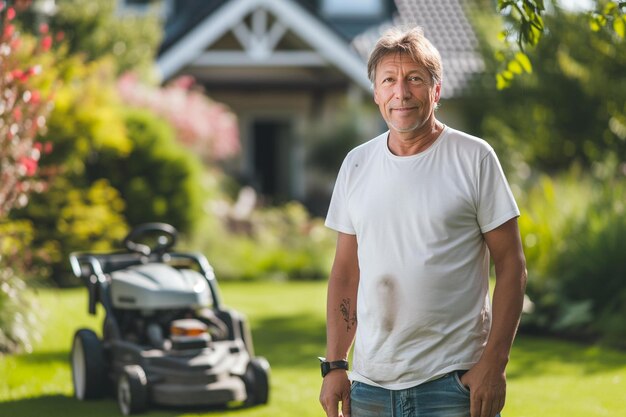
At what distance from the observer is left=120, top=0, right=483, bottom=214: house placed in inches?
856

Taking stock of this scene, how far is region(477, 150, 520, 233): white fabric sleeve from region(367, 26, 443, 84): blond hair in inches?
13.4

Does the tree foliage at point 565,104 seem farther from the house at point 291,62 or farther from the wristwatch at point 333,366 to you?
the wristwatch at point 333,366

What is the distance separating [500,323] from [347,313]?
60 cm

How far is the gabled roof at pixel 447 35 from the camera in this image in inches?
911

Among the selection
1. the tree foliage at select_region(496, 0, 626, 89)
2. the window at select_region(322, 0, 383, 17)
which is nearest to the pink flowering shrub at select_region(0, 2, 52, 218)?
the tree foliage at select_region(496, 0, 626, 89)

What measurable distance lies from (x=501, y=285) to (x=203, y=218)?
12.4 m

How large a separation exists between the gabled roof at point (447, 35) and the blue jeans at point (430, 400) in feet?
64.1

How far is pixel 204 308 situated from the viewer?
738cm

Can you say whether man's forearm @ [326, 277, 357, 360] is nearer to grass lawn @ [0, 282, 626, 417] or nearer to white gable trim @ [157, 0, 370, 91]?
grass lawn @ [0, 282, 626, 417]

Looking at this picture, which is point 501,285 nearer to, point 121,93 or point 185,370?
point 185,370

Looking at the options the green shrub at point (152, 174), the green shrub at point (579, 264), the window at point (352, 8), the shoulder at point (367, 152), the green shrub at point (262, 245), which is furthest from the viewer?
the window at point (352, 8)

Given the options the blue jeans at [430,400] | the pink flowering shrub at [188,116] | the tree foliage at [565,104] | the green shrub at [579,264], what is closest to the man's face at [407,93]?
the blue jeans at [430,400]

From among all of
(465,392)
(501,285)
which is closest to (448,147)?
(501,285)

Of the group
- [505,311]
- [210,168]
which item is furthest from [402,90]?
[210,168]
